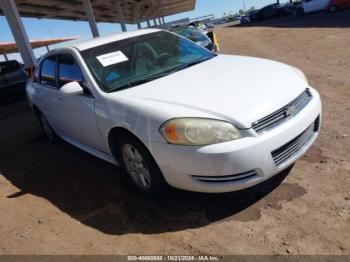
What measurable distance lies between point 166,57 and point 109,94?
99cm

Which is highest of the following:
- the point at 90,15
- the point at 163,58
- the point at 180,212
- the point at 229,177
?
the point at 90,15

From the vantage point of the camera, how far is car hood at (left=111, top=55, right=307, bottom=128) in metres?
3.26

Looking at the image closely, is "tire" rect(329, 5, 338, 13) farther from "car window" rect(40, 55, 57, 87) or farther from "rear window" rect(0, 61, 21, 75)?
"car window" rect(40, 55, 57, 87)

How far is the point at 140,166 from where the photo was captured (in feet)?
12.5

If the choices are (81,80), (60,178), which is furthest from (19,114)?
(81,80)

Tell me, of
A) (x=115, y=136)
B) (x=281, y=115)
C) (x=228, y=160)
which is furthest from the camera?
(x=115, y=136)

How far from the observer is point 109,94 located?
3.96 meters

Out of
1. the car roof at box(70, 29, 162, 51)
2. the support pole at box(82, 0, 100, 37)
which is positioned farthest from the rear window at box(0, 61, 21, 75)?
the car roof at box(70, 29, 162, 51)

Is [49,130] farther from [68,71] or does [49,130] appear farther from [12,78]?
[12,78]

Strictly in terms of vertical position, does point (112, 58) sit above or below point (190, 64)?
above

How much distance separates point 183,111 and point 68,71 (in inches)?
81.5

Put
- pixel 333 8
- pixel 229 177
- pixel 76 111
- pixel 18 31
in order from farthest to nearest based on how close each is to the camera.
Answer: pixel 333 8 < pixel 18 31 < pixel 76 111 < pixel 229 177

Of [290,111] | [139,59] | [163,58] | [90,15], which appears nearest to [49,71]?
Answer: [139,59]

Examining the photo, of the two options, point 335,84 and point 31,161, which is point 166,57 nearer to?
point 31,161
